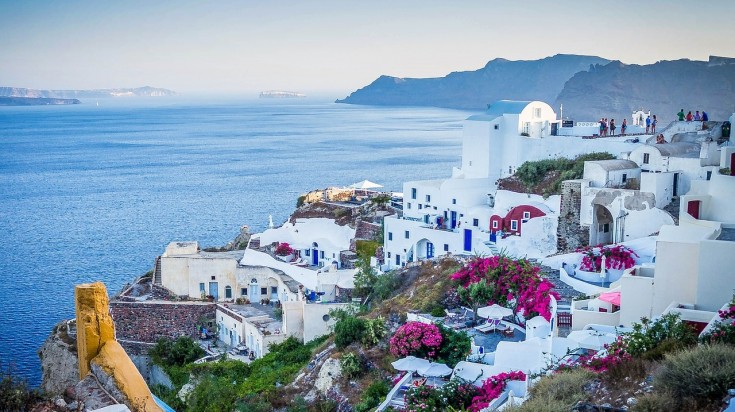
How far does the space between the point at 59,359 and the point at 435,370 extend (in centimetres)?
1686

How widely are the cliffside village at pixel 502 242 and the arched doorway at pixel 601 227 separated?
35 millimetres

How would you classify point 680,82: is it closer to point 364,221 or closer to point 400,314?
point 364,221

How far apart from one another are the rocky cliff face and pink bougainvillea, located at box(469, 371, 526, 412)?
53.8 feet

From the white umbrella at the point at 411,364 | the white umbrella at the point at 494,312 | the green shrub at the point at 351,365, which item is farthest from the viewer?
the white umbrella at the point at 494,312

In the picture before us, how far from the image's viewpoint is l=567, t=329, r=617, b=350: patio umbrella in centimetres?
1295

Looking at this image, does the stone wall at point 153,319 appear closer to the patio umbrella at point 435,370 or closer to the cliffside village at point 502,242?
the cliffside village at point 502,242

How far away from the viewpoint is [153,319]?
93.3 feet

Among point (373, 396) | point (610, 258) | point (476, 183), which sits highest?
point (476, 183)

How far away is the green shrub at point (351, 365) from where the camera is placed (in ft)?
55.6

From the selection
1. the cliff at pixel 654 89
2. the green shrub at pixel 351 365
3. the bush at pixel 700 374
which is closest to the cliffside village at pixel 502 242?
the green shrub at pixel 351 365

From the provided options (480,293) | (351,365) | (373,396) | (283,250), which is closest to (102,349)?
(373,396)

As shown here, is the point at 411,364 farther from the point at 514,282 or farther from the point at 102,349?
the point at 102,349

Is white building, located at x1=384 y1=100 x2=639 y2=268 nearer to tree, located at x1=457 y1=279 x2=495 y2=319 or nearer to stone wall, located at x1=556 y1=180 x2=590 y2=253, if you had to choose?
stone wall, located at x1=556 y1=180 x2=590 y2=253

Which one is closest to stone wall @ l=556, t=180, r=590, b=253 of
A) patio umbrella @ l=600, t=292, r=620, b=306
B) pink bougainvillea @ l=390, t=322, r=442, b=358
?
patio umbrella @ l=600, t=292, r=620, b=306
